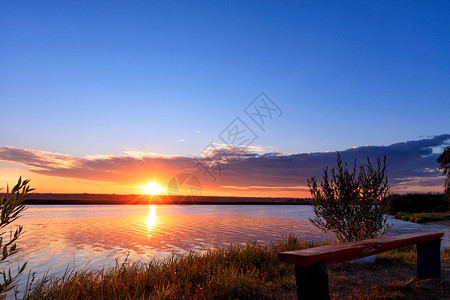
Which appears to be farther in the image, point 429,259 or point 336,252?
point 429,259

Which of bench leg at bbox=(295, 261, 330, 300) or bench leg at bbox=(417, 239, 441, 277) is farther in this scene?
bench leg at bbox=(417, 239, 441, 277)

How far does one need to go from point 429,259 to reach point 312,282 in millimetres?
4801

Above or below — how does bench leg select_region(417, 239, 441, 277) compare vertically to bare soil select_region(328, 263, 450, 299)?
above

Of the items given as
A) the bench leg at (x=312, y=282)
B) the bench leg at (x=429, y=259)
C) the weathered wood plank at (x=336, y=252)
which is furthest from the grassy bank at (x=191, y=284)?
the bench leg at (x=312, y=282)

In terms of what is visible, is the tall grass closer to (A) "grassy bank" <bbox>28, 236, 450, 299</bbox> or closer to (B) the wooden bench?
(A) "grassy bank" <bbox>28, 236, 450, 299</bbox>

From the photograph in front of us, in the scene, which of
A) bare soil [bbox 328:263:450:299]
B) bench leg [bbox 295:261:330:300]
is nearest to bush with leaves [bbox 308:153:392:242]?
bare soil [bbox 328:263:450:299]

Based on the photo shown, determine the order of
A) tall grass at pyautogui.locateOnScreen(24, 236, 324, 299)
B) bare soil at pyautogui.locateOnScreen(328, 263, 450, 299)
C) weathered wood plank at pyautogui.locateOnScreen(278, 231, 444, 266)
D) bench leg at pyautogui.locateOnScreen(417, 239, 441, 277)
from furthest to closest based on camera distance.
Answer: bench leg at pyautogui.locateOnScreen(417, 239, 441, 277)
bare soil at pyautogui.locateOnScreen(328, 263, 450, 299)
tall grass at pyautogui.locateOnScreen(24, 236, 324, 299)
weathered wood plank at pyautogui.locateOnScreen(278, 231, 444, 266)

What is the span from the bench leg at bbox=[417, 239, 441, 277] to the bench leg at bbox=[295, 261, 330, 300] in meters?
4.56

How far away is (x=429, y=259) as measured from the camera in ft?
22.4

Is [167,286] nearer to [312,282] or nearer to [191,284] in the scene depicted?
[191,284]

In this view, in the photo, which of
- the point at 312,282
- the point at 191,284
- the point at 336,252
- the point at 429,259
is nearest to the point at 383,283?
the point at 429,259

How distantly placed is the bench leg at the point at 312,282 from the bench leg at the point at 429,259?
4557 mm

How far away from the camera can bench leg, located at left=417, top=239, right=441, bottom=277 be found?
22.2 ft

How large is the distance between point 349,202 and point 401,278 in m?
3.58
